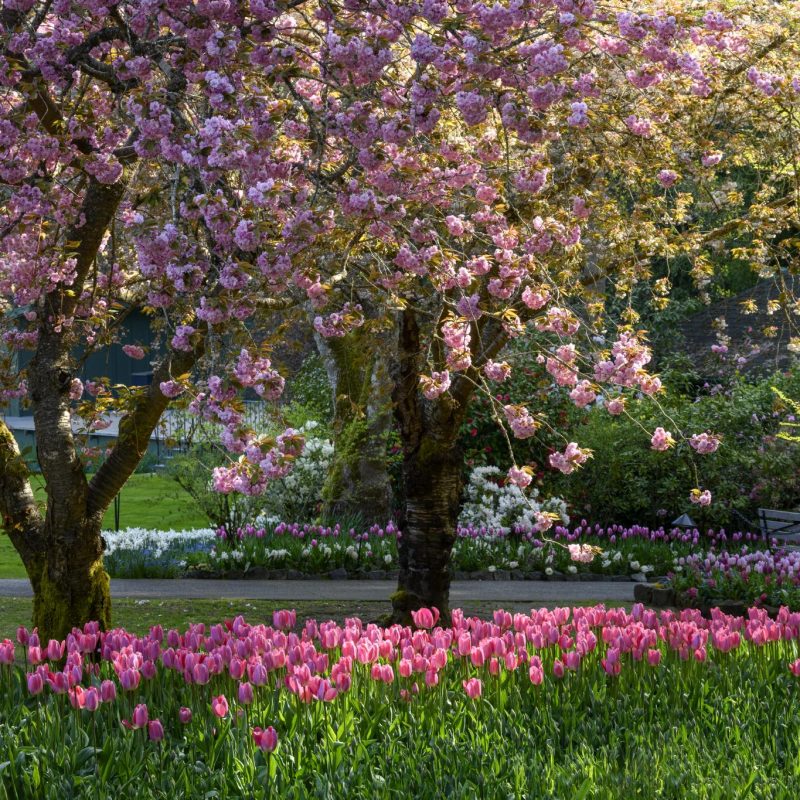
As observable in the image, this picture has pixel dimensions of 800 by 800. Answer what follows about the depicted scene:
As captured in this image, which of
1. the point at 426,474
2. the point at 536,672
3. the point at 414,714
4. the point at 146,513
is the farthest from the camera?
the point at 146,513

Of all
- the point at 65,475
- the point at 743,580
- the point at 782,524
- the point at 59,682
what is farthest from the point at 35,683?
the point at 782,524

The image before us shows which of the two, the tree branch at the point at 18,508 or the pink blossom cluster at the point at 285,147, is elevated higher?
the pink blossom cluster at the point at 285,147

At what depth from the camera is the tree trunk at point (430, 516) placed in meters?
8.02

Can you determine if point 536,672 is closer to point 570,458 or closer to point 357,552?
point 570,458

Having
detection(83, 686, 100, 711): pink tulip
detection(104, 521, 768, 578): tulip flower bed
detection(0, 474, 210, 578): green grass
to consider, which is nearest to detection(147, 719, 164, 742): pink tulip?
detection(83, 686, 100, 711): pink tulip

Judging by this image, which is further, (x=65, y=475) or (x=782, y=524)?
(x=782, y=524)

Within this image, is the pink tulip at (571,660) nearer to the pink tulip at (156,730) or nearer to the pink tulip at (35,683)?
the pink tulip at (156,730)

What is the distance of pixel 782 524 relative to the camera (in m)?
12.5

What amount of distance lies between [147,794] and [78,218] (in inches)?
145

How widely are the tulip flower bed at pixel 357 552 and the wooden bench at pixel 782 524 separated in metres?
0.22

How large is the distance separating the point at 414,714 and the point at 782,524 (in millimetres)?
9082

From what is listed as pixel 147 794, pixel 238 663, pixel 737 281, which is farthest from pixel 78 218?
pixel 737 281

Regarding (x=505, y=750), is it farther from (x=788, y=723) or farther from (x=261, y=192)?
(x=261, y=192)

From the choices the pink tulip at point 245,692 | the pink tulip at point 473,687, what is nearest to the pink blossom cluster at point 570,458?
the pink tulip at point 473,687
